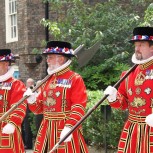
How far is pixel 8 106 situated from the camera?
803cm

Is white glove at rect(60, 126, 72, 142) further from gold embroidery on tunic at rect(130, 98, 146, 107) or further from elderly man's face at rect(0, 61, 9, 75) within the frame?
elderly man's face at rect(0, 61, 9, 75)

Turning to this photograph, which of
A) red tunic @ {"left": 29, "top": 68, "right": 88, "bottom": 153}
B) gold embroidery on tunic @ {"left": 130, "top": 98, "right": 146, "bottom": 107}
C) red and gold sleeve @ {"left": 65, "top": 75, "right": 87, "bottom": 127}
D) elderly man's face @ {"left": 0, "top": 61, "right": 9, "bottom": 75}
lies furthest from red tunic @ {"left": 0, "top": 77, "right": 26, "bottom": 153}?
gold embroidery on tunic @ {"left": 130, "top": 98, "right": 146, "bottom": 107}

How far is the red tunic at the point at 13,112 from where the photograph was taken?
790 centimetres

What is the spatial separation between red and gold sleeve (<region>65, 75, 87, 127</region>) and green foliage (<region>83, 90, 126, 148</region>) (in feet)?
9.64

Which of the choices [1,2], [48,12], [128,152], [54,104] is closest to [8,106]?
[54,104]

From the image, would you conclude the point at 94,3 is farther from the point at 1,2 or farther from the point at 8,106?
the point at 8,106

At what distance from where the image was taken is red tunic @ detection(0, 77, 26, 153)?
7.90 metres

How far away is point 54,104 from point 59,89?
19cm

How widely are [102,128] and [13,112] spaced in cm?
279

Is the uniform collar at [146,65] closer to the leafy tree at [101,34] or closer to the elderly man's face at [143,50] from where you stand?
the elderly man's face at [143,50]

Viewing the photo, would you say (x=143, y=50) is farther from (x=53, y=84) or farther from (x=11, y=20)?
(x=11, y=20)

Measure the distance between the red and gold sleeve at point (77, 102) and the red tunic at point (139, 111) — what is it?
29.2 inches

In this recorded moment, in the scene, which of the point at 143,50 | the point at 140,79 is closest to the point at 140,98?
the point at 140,79

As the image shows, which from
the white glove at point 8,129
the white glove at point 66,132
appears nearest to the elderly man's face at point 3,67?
the white glove at point 8,129
